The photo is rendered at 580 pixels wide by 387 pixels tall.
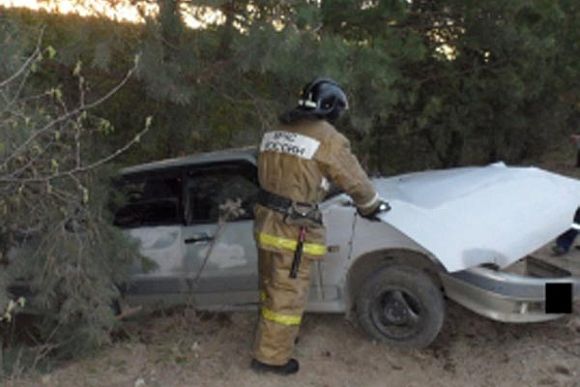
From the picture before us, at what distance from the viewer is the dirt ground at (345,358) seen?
422 centimetres

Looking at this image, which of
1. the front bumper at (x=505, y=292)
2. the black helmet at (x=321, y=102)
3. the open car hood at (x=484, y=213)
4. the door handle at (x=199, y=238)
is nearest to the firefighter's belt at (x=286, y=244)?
the open car hood at (x=484, y=213)

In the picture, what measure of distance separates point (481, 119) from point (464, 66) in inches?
38.5

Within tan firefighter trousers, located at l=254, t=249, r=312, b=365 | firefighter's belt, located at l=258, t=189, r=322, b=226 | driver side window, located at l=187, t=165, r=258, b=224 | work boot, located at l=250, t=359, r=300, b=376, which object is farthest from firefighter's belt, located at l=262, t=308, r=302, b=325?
driver side window, located at l=187, t=165, r=258, b=224

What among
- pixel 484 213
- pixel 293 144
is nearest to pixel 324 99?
pixel 293 144

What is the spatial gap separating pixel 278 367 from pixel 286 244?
30.4 inches

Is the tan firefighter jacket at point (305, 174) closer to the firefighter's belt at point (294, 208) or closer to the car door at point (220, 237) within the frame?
the firefighter's belt at point (294, 208)

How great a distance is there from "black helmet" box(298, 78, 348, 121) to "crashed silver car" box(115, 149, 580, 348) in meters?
0.74

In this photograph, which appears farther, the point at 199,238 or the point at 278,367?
the point at 199,238

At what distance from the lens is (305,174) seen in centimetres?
407

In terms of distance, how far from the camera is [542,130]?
11.0 meters

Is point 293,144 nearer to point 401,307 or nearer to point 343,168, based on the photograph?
point 343,168

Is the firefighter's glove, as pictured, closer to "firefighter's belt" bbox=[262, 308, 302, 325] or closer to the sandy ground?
"firefighter's belt" bbox=[262, 308, 302, 325]

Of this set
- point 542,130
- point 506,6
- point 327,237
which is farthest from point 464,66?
point 327,237

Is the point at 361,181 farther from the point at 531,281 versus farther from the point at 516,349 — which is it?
the point at 516,349
